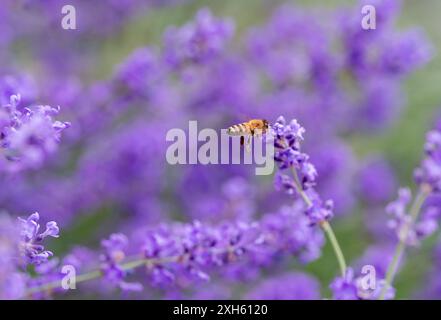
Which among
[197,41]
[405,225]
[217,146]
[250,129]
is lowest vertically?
[405,225]

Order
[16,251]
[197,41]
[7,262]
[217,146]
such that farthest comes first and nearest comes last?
[217,146], [197,41], [16,251], [7,262]

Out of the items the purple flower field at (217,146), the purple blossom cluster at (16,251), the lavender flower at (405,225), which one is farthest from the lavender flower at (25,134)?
the lavender flower at (405,225)

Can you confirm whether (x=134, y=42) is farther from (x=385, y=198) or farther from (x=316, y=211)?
(x=316, y=211)

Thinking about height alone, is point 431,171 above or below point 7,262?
above

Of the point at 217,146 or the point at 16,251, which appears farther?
the point at 217,146

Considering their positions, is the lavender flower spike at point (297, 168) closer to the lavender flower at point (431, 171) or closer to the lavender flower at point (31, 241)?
the lavender flower at point (431, 171)

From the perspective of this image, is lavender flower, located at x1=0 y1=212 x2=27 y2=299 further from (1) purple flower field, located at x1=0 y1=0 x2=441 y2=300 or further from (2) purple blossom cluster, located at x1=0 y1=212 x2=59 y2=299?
(1) purple flower field, located at x1=0 y1=0 x2=441 y2=300

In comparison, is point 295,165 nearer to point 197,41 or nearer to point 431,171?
point 431,171

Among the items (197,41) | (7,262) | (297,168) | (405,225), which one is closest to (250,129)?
(297,168)
